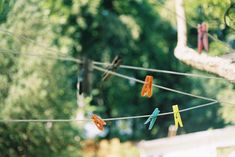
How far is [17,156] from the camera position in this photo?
16547 mm

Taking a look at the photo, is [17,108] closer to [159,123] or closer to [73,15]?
[73,15]

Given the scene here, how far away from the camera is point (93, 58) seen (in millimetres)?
24812

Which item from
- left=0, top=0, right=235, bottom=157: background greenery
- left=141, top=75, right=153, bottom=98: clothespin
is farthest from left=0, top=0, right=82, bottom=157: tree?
left=141, top=75, right=153, bottom=98: clothespin

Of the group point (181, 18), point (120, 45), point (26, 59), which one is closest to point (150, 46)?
point (120, 45)

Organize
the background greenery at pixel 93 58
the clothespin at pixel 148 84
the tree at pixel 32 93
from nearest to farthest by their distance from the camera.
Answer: the clothespin at pixel 148 84, the background greenery at pixel 93 58, the tree at pixel 32 93

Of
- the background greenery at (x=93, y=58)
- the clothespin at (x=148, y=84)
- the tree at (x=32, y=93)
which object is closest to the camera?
the clothespin at (x=148, y=84)

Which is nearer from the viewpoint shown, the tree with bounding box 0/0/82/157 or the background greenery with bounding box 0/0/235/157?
the background greenery with bounding box 0/0/235/157

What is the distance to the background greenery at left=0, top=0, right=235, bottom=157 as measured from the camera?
52.4 feet

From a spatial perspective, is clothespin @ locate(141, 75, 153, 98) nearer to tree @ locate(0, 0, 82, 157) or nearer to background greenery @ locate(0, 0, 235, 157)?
background greenery @ locate(0, 0, 235, 157)

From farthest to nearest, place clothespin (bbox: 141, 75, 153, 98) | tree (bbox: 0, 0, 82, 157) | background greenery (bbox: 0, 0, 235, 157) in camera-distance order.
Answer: tree (bbox: 0, 0, 82, 157) < background greenery (bbox: 0, 0, 235, 157) < clothespin (bbox: 141, 75, 153, 98)

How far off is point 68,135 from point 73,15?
23.9 feet

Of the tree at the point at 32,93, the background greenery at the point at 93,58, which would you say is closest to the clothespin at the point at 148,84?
the background greenery at the point at 93,58

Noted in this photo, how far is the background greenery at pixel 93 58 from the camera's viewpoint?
16.0m

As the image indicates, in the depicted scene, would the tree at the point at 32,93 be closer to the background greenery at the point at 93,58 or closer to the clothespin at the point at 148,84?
the background greenery at the point at 93,58
